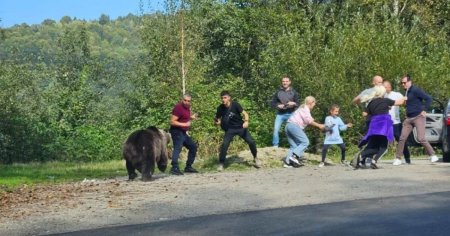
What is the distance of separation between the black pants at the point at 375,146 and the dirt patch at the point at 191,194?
1.37ft

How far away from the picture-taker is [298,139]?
18203 mm

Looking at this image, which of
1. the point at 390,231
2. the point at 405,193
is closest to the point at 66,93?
the point at 405,193

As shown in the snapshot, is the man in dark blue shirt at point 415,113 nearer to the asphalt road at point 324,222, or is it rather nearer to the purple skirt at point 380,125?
the purple skirt at point 380,125

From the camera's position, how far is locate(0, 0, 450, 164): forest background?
29250mm

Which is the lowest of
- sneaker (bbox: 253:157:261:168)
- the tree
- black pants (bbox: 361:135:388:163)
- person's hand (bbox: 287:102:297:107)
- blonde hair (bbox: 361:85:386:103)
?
sneaker (bbox: 253:157:261:168)

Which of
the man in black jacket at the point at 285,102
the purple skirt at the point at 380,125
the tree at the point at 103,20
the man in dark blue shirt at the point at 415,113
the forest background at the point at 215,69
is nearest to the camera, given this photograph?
the purple skirt at the point at 380,125

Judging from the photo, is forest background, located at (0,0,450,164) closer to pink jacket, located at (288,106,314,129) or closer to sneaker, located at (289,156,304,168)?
pink jacket, located at (288,106,314,129)

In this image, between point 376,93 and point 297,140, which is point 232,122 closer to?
point 297,140

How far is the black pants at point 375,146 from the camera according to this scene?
1622cm

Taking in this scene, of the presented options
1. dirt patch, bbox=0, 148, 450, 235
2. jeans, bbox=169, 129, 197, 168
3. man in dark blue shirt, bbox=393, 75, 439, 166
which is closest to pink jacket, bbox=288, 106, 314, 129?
dirt patch, bbox=0, 148, 450, 235

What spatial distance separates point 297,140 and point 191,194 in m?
6.01

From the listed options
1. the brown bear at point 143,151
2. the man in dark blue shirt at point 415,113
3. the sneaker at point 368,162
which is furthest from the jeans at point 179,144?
the man in dark blue shirt at point 415,113

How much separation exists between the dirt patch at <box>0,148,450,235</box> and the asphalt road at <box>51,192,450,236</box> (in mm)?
634

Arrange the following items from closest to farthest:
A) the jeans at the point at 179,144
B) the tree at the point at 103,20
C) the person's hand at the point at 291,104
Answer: the jeans at the point at 179,144
the person's hand at the point at 291,104
the tree at the point at 103,20
